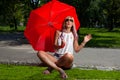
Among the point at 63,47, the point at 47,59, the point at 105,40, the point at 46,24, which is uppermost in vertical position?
the point at 46,24

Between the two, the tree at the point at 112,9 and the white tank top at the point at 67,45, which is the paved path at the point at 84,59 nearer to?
the white tank top at the point at 67,45

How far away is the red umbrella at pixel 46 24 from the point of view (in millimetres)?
7738

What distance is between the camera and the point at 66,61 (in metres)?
7.31

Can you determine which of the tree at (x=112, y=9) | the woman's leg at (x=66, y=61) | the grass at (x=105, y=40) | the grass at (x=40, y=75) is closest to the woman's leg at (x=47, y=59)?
the woman's leg at (x=66, y=61)

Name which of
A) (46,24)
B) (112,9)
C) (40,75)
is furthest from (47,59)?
(112,9)

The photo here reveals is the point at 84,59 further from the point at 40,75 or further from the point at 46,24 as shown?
the point at 46,24

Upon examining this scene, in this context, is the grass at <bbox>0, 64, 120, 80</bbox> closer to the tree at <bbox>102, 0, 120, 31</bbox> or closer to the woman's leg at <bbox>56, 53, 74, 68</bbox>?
the woman's leg at <bbox>56, 53, 74, 68</bbox>

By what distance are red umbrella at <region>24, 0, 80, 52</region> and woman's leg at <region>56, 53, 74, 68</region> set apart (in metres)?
0.34

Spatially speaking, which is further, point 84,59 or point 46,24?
point 84,59

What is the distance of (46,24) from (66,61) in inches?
41.7

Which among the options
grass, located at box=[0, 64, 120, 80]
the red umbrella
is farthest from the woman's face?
grass, located at box=[0, 64, 120, 80]

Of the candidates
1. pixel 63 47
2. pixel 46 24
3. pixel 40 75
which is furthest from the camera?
pixel 40 75

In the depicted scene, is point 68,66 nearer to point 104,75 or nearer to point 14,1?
point 104,75

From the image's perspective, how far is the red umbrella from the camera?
7.74 m
